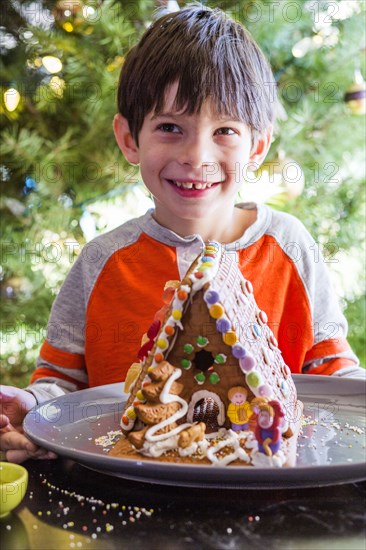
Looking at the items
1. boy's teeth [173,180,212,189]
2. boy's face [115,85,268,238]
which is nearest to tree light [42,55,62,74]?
boy's face [115,85,268,238]

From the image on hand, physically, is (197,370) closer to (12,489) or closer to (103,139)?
(12,489)

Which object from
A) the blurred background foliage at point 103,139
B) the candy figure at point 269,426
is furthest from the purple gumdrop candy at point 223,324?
the blurred background foliage at point 103,139

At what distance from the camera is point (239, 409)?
947mm

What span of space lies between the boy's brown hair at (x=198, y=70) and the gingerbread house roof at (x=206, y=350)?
428 millimetres

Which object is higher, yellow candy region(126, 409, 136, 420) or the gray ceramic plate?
yellow candy region(126, 409, 136, 420)

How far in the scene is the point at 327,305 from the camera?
1.51 meters

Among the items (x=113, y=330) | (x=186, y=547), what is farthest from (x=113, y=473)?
(x=113, y=330)

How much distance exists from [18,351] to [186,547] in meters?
1.96

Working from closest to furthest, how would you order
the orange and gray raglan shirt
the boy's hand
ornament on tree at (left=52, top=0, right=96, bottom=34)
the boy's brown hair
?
the boy's hand
the boy's brown hair
the orange and gray raglan shirt
ornament on tree at (left=52, top=0, right=96, bottom=34)

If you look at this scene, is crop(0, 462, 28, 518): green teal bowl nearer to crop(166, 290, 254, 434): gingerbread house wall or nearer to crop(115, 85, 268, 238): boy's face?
crop(166, 290, 254, 434): gingerbread house wall

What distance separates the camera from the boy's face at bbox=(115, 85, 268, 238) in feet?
4.25

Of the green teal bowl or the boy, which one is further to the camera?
the boy

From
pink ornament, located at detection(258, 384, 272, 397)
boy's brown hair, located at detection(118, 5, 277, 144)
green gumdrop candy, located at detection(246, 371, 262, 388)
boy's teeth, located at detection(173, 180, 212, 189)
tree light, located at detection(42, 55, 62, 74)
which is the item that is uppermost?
tree light, located at detection(42, 55, 62, 74)

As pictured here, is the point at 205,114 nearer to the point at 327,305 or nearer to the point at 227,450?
the point at 327,305
